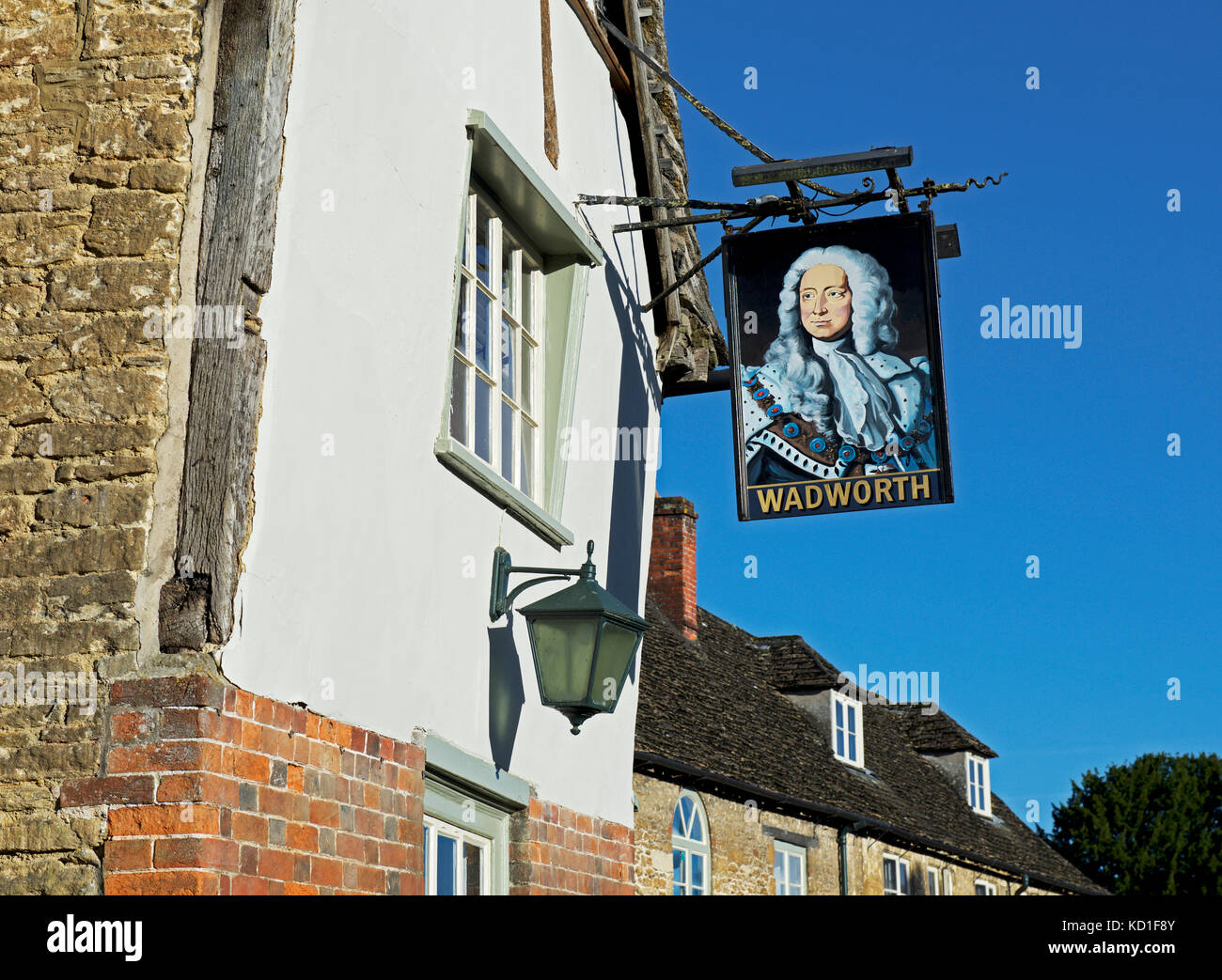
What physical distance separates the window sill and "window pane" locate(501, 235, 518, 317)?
36.7 inches

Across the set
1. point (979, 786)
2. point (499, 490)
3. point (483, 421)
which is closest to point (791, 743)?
point (979, 786)

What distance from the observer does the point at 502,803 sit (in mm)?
6805

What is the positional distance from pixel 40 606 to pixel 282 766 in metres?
0.90

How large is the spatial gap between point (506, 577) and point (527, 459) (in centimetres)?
81

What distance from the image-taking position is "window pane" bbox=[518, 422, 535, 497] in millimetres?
7301

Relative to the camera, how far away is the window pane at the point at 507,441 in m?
7.10

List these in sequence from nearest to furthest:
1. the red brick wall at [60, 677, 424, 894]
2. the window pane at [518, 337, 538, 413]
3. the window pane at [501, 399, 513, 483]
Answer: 1. the red brick wall at [60, 677, 424, 894]
2. the window pane at [501, 399, 513, 483]
3. the window pane at [518, 337, 538, 413]

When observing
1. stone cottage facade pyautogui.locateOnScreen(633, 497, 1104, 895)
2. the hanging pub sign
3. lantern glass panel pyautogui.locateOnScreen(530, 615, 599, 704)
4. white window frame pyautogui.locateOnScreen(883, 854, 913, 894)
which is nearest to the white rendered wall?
lantern glass panel pyautogui.locateOnScreen(530, 615, 599, 704)

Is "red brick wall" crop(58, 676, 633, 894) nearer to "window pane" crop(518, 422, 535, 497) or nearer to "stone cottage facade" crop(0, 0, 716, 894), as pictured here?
"stone cottage facade" crop(0, 0, 716, 894)

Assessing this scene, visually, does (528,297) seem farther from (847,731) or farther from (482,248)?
(847,731)

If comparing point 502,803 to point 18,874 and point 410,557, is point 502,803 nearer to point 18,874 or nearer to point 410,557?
point 410,557

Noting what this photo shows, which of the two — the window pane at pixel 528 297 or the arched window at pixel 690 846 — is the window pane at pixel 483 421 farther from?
the arched window at pixel 690 846

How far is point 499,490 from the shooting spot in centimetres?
664
